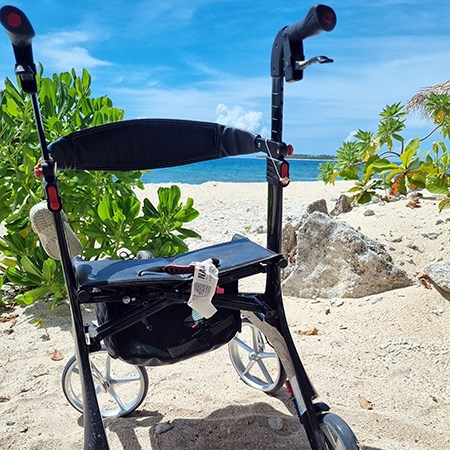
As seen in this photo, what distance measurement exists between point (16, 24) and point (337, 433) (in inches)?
60.9

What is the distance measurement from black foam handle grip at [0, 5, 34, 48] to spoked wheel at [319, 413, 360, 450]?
149 cm

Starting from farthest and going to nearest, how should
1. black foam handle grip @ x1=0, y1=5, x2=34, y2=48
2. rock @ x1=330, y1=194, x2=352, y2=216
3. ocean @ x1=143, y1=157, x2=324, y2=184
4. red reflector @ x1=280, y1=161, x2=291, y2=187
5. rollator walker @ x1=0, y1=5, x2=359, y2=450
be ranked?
1. ocean @ x1=143, y1=157, x2=324, y2=184
2. rock @ x1=330, y1=194, x2=352, y2=216
3. red reflector @ x1=280, y1=161, x2=291, y2=187
4. rollator walker @ x1=0, y1=5, x2=359, y2=450
5. black foam handle grip @ x1=0, y1=5, x2=34, y2=48

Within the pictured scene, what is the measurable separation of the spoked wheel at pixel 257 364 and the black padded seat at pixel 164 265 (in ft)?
1.45

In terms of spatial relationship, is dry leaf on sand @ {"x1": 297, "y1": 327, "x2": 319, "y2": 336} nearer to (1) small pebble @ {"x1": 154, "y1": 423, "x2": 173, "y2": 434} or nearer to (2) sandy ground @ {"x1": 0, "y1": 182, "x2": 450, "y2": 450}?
(2) sandy ground @ {"x1": 0, "y1": 182, "x2": 450, "y2": 450}

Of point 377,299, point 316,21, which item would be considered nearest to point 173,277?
point 316,21

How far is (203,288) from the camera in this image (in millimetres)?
1592

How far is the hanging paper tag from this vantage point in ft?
5.20

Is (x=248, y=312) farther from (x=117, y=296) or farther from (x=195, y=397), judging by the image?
(x=195, y=397)

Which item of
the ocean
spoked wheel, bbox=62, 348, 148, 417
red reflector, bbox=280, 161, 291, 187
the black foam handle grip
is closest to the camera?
the black foam handle grip

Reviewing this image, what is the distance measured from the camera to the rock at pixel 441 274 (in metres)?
2.89

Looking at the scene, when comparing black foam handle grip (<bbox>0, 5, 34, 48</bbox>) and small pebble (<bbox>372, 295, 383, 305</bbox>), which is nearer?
black foam handle grip (<bbox>0, 5, 34, 48</bbox>)

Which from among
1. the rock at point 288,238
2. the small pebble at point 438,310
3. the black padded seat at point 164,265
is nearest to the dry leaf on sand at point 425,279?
the small pebble at point 438,310

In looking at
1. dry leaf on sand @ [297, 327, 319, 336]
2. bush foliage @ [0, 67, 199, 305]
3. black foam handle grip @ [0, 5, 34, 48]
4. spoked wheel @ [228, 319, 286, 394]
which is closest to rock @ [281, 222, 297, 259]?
bush foliage @ [0, 67, 199, 305]

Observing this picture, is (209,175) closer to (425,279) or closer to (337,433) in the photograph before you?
(425,279)
